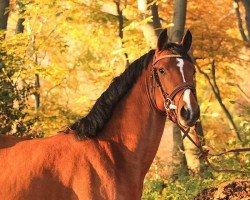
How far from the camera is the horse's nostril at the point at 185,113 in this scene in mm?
4906

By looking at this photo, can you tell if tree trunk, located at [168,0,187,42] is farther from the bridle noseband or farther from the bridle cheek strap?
the bridle cheek strap

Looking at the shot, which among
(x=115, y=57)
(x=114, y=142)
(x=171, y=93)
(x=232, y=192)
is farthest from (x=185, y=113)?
(x=115, y=57)

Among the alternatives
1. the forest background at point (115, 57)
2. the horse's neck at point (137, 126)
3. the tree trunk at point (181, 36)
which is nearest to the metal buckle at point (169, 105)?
the horse's neck at point (137, 126)

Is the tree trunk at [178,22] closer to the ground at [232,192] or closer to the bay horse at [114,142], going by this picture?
the ground at [232,192]

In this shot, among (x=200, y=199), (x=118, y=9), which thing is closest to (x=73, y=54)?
(x=118, y=9)

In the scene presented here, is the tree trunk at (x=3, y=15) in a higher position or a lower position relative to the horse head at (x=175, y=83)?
higher

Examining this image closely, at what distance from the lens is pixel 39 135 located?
11.4 metres

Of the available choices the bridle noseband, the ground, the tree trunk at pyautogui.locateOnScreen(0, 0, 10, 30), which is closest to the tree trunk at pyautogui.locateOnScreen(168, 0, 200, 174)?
the tree trunk at pyautogui.locateOnScreen(0, 0, 10, 30)

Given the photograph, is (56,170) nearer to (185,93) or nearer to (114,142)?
(114,142)

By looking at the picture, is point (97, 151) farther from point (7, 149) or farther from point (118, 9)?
point (118, 9)

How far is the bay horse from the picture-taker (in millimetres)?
4930

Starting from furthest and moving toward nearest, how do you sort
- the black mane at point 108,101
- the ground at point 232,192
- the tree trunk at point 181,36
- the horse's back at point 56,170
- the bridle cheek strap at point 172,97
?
the tree trunk at point 181,36 < the ground at point 232,192 < the black mane at point 108,101 < the bridle cheek strap at point 172,97 < the horse's back at point 56,170

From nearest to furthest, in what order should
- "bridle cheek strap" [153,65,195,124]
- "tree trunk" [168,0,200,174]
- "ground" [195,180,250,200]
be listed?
"bridle cheek strap" [153,65,195,124] → "ground" [195,180,250,200] → "tree trunk" [168,0,200,174]

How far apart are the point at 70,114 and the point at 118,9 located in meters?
4.51
